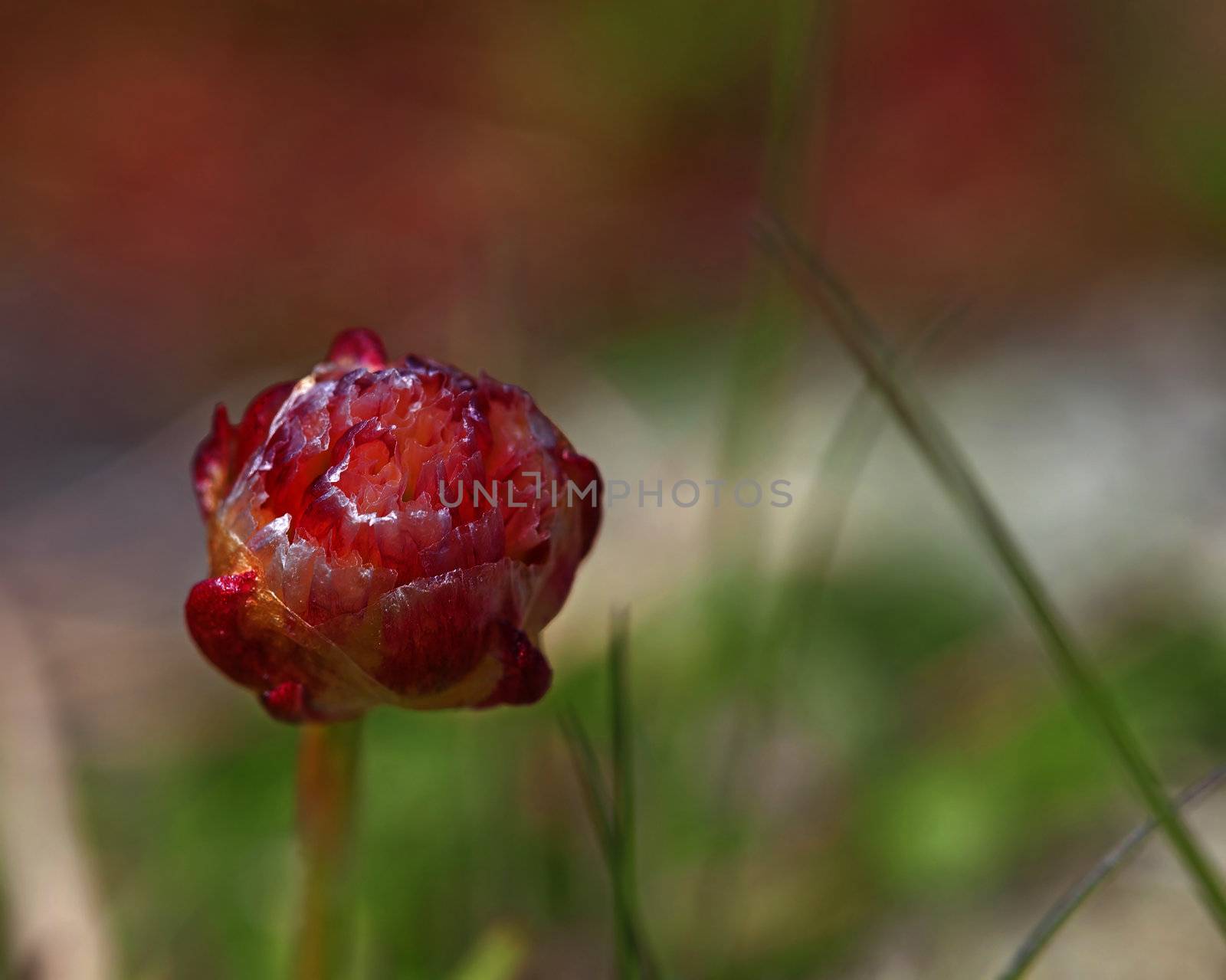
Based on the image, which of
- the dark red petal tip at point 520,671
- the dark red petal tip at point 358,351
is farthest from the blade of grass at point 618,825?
the dark red petal tip at point 358,351

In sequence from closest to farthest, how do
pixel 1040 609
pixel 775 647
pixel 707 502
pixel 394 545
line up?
pixel 394 545
pixel 1040 609
pixel 775 647
pixel 707 502

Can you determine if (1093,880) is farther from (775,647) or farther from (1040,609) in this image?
(775,647)

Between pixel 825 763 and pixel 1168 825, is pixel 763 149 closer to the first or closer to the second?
pixel 825 763

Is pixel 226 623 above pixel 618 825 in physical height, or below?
above

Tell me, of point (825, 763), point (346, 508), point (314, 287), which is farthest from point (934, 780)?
point (314, 287)

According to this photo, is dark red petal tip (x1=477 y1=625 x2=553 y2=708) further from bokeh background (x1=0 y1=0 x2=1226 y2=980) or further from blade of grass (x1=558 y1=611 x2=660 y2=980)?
bokeh background (x1=0 y1=0 x2=1226 y2=980)

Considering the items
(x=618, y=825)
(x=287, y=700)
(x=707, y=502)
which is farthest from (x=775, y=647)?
(x=707, y=502)

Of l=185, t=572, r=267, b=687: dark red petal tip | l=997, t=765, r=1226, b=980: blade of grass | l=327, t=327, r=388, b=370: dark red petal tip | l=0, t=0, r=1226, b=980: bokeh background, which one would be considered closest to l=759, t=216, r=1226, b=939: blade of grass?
l=997, t=765, r=1226, b=980: blade of grass
